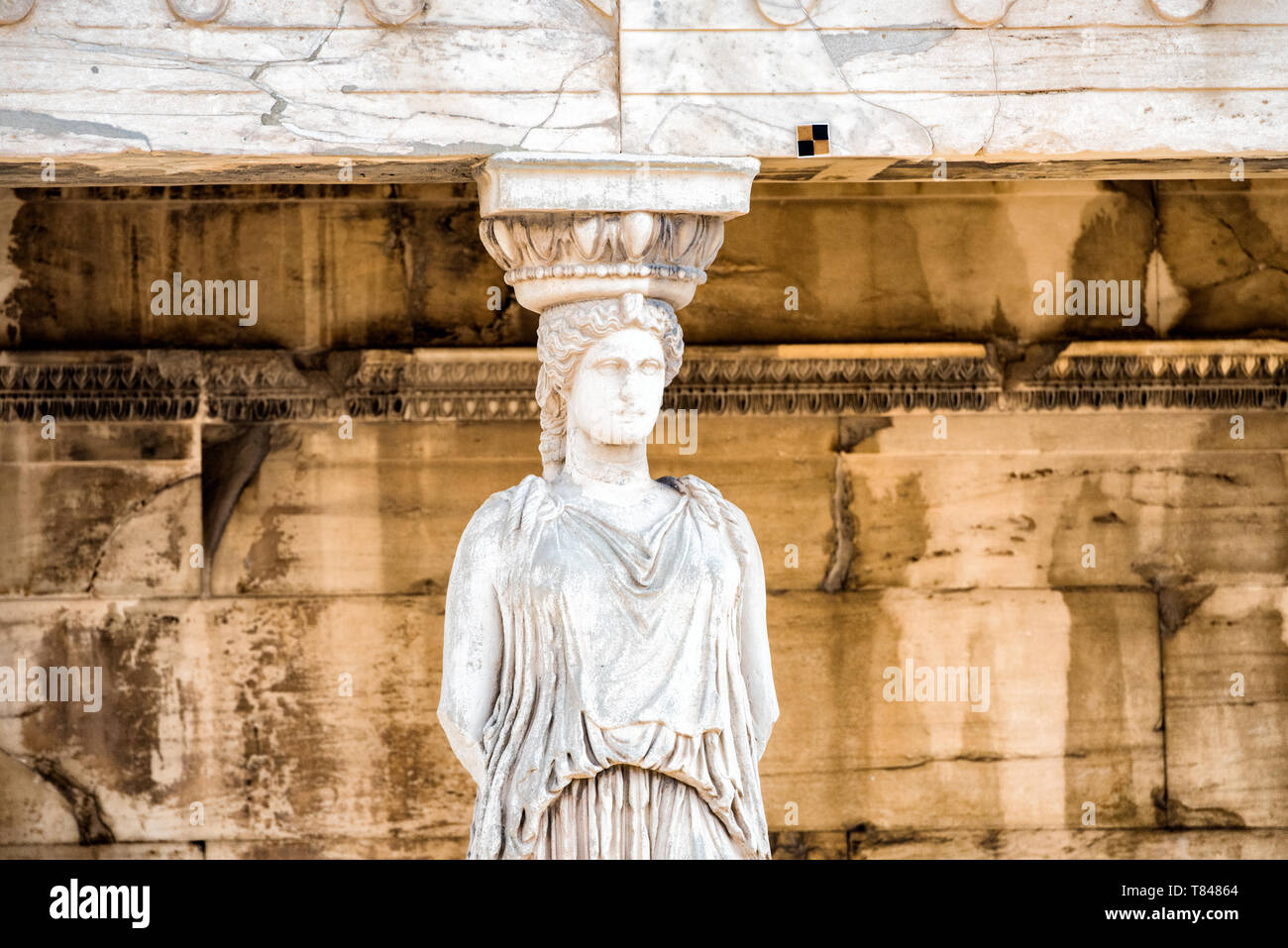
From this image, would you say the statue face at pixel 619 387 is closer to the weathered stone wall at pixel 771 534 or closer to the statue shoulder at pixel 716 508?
the statue shoulder at pixel 716 508

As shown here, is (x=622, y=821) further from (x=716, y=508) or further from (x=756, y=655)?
(x=716, y=508)

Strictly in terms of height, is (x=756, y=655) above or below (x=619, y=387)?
below

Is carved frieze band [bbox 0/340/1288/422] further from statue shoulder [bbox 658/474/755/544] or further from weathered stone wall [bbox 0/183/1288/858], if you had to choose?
statue shoulder [bbox 658/474/755/544]

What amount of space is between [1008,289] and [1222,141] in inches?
78.5

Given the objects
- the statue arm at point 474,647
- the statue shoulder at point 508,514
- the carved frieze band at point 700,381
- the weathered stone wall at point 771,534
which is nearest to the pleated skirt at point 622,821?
the statue arm at point 474,647

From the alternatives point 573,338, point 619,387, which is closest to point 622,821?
point 619,387

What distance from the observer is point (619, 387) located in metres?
5.22

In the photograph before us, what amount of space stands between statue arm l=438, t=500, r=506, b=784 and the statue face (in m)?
0.35

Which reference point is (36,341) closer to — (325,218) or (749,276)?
(325,218)

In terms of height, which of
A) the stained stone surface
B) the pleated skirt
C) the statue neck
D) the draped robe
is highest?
the stained stone surface

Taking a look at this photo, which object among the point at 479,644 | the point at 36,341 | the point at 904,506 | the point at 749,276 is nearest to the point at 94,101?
the point at 479,644

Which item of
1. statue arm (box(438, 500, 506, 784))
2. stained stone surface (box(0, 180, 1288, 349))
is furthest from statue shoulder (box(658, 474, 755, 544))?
stained stone surface (box(0, 180, 1288, 349))

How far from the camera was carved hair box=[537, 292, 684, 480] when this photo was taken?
525cm

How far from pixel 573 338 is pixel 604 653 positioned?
782 mm
